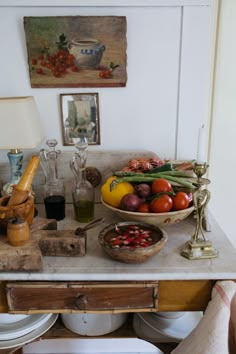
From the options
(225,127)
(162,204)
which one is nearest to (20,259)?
(162,204)

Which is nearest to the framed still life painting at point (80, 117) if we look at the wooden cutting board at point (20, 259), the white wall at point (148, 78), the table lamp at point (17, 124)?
the white wall at point (148, 78)

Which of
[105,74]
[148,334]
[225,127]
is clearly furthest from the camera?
[225,127]

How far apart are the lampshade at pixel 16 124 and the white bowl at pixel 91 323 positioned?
21.3 inches

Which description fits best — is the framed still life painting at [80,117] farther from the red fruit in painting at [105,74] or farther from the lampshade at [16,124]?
the lampshade at [16,124]

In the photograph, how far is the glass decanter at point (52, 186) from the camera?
3.59ft

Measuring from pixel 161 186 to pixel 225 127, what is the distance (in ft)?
1.58

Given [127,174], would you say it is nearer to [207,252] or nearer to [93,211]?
[93,211]

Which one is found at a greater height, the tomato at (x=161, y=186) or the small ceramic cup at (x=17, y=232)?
the tomato at (x=161, y=186)

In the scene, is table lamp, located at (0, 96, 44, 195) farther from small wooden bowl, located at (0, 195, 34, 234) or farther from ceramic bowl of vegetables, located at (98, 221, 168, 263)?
ceramic bowl of vegetables, located at (98, 221, 168, 263)

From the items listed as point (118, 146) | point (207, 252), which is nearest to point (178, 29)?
point (118, 146)

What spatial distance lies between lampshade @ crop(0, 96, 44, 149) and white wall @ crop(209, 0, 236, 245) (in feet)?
2.23

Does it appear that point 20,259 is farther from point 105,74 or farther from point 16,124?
point 105,74

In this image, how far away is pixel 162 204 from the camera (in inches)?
38.2

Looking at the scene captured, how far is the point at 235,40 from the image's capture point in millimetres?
1242
